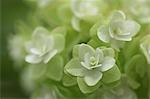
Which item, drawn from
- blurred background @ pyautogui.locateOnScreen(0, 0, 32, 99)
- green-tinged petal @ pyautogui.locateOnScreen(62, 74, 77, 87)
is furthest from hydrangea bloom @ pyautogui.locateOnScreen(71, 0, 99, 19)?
blurred background @ pyautogui.locateOnScreen(0, 0, 32, 99)

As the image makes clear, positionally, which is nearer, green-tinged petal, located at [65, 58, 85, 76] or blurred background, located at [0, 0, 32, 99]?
green-tinged petal, located at [65, 58, 85, 76]

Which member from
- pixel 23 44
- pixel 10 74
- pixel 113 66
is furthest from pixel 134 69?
pixel 10 74

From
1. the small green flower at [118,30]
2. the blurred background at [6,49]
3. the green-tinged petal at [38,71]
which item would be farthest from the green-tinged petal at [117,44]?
the blurred background at [6,49]

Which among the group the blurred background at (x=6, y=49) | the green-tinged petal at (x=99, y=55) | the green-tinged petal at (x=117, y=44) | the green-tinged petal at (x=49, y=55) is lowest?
the blurred background at (x=6, y=49)

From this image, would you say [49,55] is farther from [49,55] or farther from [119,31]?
[119,31]

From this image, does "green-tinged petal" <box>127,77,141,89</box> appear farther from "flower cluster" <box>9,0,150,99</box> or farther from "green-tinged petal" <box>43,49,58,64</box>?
"green-tinged petal" <box>43,49,58,64</box>

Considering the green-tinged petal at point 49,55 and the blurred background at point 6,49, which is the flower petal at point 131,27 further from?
the blurred background at point 6,49

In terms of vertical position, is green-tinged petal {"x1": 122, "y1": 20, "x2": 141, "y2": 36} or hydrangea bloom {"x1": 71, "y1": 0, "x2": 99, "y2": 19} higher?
hydrangea bloom {"x1": 71, "y1": 0, "x2": 99, "y2": 19}

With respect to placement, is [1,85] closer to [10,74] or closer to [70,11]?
[10,74]
